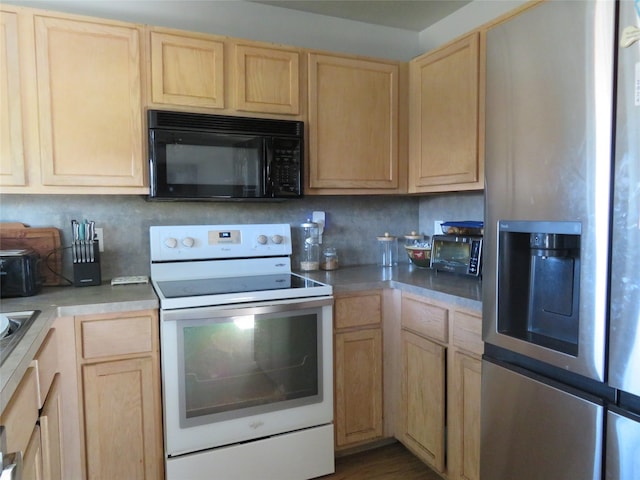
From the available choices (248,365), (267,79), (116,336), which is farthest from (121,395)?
(267,79)

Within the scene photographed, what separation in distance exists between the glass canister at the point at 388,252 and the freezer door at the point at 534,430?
1318 millimetres

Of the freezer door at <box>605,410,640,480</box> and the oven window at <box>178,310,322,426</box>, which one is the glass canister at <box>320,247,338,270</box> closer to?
the oven window at <box>178,310,322,426</box>

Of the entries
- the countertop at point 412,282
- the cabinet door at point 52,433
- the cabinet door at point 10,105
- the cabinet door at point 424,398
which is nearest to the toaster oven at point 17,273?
the cabinet door at point 10,105

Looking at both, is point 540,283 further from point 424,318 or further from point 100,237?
point 100,237

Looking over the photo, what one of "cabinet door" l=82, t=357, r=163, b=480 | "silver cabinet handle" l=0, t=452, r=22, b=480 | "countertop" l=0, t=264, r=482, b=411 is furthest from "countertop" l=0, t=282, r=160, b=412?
"silver cabinet handle" l=0, t=452, r=22, b=480

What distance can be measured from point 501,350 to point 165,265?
157cm

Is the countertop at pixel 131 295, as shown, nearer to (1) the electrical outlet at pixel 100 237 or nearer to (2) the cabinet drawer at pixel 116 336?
(2) the cabinet drawer at pixel 116 336

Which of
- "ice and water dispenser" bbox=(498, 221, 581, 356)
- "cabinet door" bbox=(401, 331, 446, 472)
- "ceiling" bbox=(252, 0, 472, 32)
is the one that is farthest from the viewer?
"ceiling" bbox=(252, 0, 472, 32)

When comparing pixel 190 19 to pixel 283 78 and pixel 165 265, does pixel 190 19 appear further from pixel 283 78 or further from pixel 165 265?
pixel 165 265

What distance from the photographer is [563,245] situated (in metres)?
1.21

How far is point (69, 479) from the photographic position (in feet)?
5.59

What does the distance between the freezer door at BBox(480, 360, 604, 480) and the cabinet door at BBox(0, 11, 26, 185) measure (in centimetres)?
194

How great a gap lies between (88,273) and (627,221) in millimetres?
2038

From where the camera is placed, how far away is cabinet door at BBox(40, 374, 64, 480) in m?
1.35
